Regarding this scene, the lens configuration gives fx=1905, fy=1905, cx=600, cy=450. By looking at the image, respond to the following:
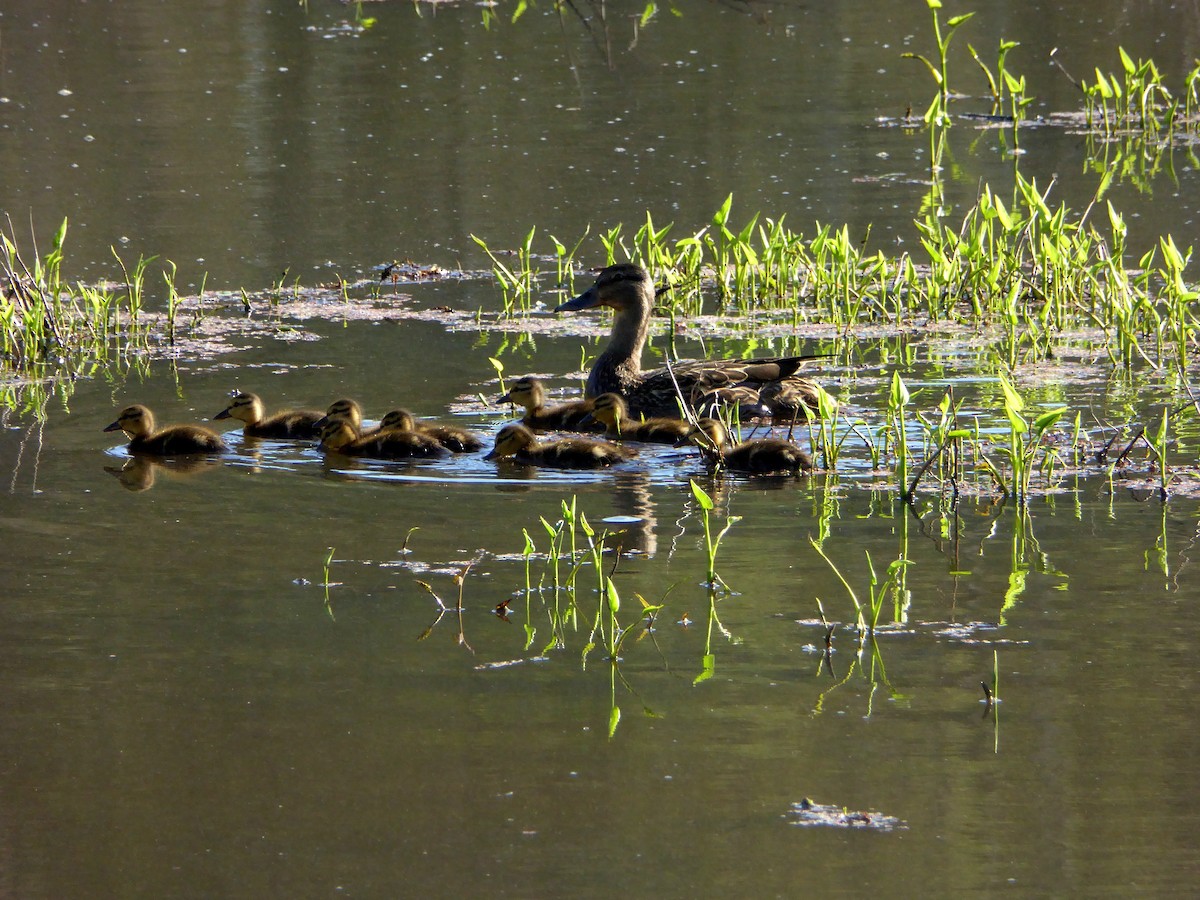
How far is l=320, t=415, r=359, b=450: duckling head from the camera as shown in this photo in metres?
7.18

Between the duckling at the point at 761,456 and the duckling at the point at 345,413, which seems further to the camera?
the duckling at the point at 345,413

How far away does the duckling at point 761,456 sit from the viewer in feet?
21.9

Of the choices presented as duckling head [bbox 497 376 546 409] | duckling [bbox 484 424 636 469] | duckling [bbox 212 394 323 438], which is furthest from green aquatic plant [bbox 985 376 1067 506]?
duckling [bbox 212 394 323 438]

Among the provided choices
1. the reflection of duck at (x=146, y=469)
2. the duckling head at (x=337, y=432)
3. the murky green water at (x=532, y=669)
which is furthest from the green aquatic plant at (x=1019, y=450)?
the reflection of duck at (x=146, y=469)

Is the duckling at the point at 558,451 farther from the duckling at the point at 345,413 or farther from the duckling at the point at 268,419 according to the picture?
the duckling at the point at 268,419

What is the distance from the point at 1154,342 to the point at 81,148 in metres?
8.74

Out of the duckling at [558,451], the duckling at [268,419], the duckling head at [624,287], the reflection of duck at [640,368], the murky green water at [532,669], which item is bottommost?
the murky green water at [532,669]

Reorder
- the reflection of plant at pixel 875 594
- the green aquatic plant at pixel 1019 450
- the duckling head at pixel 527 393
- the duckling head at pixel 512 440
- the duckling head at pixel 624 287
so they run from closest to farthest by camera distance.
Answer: the reflection of plant at pixel 875 594
the green aquatic plant at pixel 1019 450
the duckling head at pixel 512 440
the duckling head at pixel 527 393
the duckling head at pixel 624 287

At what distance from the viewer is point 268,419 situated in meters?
7.58

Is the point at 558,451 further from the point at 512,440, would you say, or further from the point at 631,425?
the point at 631,425

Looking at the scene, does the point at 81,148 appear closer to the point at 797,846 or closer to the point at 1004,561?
the point at 1004,561

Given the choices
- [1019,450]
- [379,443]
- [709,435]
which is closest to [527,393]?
[379,443]

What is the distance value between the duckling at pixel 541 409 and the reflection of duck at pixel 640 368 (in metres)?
0.38

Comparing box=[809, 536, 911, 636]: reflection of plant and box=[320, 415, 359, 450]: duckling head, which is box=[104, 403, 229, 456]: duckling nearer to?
box=[320, 415, 359, 450]: duckling head
